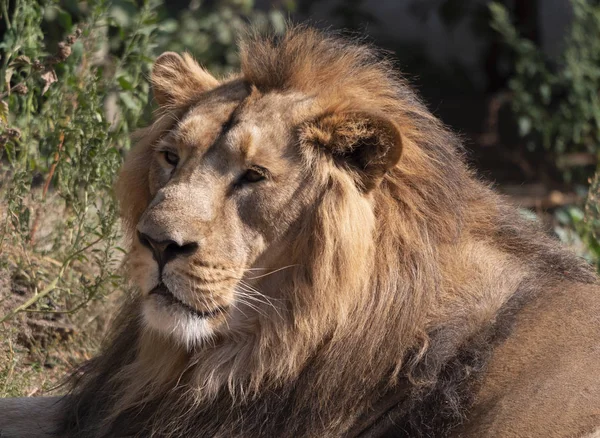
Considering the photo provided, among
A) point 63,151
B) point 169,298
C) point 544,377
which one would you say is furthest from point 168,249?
point 63,151

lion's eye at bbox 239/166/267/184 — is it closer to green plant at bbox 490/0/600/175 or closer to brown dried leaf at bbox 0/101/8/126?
brown dried leaf at bbox 0/101/8/126

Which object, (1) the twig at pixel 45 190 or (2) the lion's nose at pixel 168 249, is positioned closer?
(2) the lion's nose at pixel 168 249

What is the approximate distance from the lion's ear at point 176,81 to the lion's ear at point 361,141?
0.59 meters

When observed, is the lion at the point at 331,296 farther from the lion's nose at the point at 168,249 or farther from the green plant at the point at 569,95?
the green plant at the point at 569,95

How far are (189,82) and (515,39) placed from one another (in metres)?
5.67

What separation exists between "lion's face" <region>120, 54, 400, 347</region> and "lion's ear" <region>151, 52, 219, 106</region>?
0.29 meters

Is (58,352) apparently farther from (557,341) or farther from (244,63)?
(557,341)

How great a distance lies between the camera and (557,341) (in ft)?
10.9

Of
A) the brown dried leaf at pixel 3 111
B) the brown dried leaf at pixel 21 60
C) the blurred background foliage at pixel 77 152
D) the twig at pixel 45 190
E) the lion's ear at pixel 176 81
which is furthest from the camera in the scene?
the twig at pixel 45 190

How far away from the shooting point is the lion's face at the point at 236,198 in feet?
10.3

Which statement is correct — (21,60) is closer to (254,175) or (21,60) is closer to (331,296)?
(254,175)

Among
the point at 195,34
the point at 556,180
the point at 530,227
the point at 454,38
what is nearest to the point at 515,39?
the point at 556,180

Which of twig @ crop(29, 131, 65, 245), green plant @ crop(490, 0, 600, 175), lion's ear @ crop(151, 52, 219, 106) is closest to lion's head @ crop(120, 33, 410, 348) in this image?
Answer: lion's ear @ crop(151, 52, 219, 106)

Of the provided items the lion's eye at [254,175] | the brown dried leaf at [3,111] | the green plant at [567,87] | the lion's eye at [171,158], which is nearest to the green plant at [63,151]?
the brown dried leaf at [3,111]
